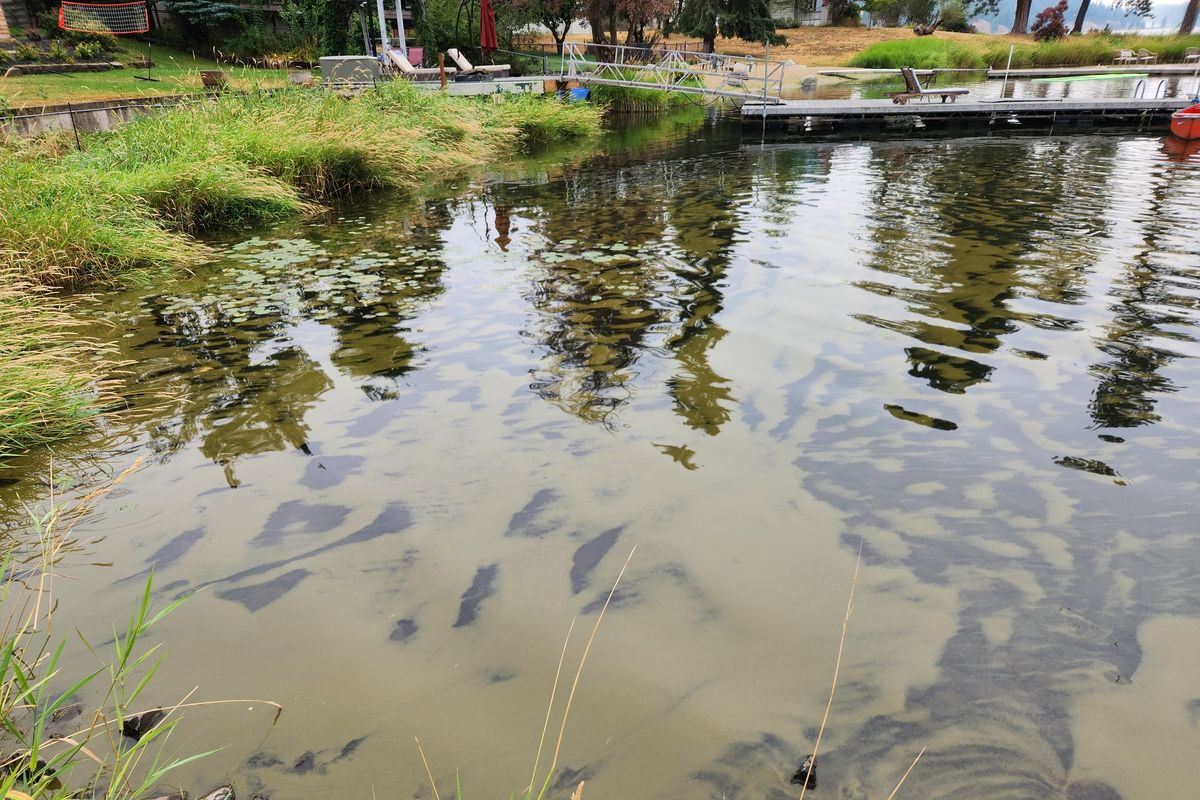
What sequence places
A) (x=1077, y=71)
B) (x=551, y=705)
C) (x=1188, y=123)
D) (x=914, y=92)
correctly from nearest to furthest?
(x=551, y=705) → (x=1188, y=123) → (x=914, y=92) → (x=1077, y=71)

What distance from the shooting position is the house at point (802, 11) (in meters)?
50.8

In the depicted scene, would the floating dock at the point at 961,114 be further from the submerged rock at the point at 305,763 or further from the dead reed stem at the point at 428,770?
the submerged rock at the point at 305,763

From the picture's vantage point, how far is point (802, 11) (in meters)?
51.2

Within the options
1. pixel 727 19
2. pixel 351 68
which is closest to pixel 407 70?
pixel 351 68

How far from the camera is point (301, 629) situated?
2.62 meters

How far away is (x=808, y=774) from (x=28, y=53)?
23.4 meters

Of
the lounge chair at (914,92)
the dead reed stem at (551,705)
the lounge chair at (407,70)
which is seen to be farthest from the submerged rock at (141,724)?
the lounge chair at (914,92)

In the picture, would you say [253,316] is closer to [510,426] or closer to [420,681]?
[510,426]

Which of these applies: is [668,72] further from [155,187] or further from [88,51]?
[155,187]

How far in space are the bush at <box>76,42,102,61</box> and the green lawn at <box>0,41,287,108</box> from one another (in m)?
0.50

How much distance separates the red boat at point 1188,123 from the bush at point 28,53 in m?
26.5

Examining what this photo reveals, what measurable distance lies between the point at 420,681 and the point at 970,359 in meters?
4.05

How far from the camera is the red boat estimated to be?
50.3 ft

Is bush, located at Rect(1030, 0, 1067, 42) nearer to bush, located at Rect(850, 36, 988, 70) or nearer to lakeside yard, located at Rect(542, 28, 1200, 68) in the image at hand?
lakeside yard, located at Rect(542, 28, 1200, 68)
